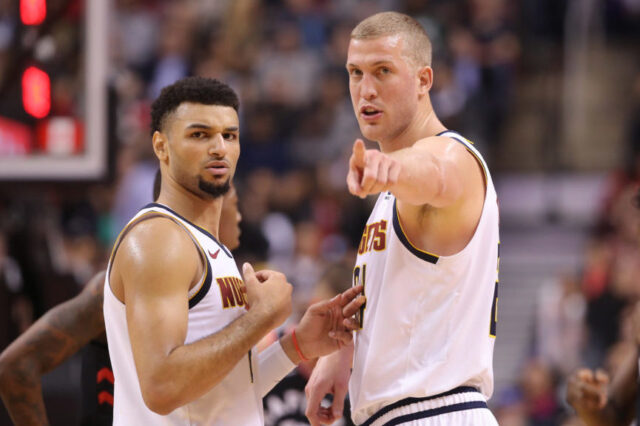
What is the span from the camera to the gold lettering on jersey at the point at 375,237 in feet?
13.3

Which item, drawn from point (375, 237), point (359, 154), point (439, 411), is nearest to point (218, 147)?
point (375, 237)

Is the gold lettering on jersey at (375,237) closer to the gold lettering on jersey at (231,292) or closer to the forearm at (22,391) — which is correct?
the gold lettering on jersey at (231,292)

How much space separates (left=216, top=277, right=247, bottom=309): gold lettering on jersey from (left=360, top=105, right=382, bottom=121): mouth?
2.99ft

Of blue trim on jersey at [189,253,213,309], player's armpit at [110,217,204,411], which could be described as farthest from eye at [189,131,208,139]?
blue trim on jersey at [189,253,213,309]

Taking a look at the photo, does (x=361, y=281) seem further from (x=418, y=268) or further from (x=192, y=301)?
(x=192, y=301)

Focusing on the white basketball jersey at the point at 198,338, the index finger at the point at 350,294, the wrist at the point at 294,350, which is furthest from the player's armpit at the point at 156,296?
the wrist at the point at 294,350

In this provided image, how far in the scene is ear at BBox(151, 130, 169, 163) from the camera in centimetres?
408

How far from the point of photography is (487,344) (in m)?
3.97

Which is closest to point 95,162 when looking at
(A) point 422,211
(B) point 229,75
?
(A) point 422,211

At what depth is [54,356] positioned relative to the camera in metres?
4.63

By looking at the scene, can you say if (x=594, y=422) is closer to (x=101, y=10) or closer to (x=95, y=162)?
(x=95, y=162)

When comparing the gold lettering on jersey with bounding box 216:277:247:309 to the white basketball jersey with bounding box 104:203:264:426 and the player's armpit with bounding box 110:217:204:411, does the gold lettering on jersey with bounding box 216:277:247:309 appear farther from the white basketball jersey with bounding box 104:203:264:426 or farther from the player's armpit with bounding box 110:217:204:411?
the player's armpit with bounding box 110:217:204:411

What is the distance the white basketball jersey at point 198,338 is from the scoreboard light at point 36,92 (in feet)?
9.66

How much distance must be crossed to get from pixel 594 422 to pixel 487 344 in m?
1.28
